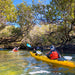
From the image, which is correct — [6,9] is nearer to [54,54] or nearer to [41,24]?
[41,24]

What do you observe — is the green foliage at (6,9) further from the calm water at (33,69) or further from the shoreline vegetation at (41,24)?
the calm water at (33,69)

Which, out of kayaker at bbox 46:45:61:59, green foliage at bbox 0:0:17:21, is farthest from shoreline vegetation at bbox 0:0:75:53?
kayaker at bbox 46:45:61:59

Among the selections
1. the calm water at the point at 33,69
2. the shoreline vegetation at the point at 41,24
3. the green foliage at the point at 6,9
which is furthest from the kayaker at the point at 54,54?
the green foliage at the point at 6,9

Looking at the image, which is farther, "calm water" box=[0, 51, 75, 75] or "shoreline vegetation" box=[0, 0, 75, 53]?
"shoreline vegetation" box=[0, 0, 75, 53]

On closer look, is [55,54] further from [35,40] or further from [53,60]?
[35,40]

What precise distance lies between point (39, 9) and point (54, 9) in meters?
3.49

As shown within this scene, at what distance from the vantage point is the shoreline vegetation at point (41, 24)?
16.5 m

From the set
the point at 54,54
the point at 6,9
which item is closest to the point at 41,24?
the point at 6,9

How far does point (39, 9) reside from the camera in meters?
19.7

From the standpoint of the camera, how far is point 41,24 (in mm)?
20703

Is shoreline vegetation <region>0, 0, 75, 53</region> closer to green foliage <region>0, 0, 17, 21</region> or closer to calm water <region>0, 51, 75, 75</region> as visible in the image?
green foliage <region>0, 0, 17, 21</region>

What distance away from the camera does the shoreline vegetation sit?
16.5m

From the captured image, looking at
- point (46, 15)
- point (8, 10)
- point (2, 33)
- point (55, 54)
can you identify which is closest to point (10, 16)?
point (8, 10)

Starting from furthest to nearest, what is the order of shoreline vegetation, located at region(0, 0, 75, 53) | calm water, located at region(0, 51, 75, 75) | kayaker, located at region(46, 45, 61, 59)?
shoreline vegetation, located at region(0, 0, 75, 53) < kayaker, located at region(46, 45, 61, 59) < calm water, located at region(0, 51, 75, 75)
